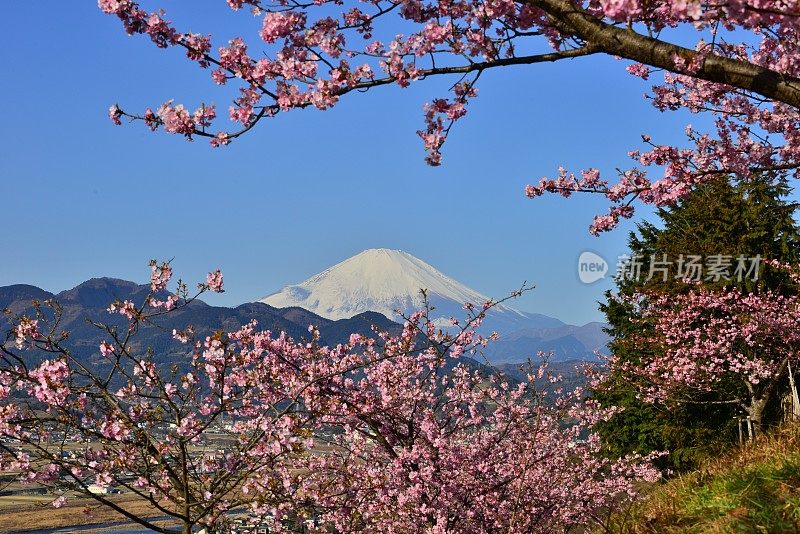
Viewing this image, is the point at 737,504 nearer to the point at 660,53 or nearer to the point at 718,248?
the point at 660,53

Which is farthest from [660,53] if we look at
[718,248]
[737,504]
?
[718,248]

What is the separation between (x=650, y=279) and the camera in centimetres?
2988

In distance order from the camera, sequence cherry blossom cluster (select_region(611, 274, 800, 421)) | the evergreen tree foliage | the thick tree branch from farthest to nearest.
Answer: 1. the evergreen tree foliage
2. cherry blossom cluster (select_region(611, 274, 800, 421))
3. the thick tree branch

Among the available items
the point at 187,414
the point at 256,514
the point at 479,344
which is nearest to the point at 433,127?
the point at 187,414

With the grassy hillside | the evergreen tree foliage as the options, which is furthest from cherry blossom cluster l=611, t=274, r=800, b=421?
the grassy hillside

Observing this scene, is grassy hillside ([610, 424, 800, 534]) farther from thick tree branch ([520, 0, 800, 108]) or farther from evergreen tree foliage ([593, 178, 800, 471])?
evergreen tree foliage ([593, 178, 800, 471])

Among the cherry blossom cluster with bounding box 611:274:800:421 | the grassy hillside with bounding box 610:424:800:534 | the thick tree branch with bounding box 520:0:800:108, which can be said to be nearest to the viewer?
the thick tree branch with bounding box 520:0:800:108

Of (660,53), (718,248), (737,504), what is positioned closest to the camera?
(660,53)

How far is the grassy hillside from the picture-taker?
5.97m

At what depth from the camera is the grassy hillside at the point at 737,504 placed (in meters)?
5.97

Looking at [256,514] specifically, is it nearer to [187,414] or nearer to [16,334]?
[187,414]

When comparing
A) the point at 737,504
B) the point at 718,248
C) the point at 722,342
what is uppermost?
the point at 718,248

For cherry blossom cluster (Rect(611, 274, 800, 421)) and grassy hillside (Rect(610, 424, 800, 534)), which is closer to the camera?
grassy hillside (Rect(610, 424, 800, 534))

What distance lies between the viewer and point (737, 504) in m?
6.70
